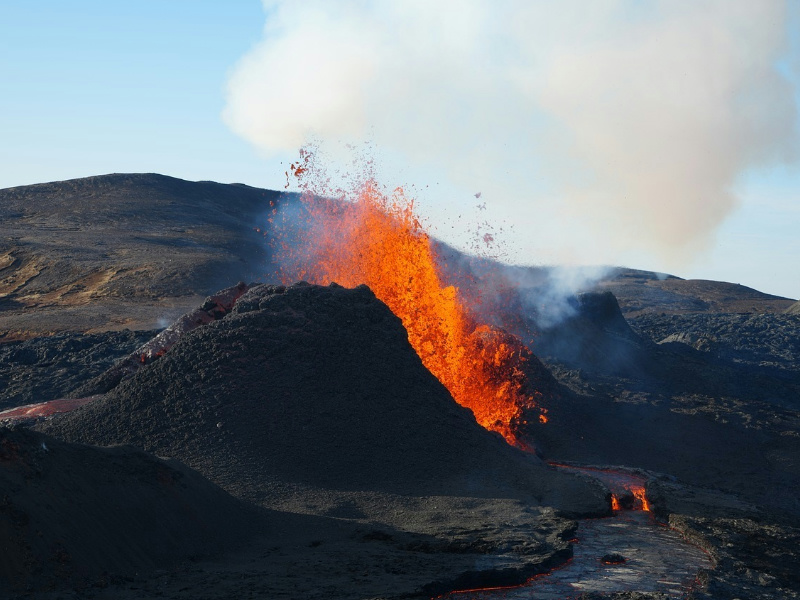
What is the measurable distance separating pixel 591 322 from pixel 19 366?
23771 mm

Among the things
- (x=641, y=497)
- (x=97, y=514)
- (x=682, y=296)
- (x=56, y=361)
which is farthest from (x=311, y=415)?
(x=682, y=296)

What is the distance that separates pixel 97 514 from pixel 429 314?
46.4 feet

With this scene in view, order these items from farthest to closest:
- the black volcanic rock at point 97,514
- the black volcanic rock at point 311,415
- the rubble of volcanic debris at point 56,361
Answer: the rubble of volcanic debris at point 56,361
the black volcanic rock at point 311,415
the black volcanic rock at point 97,514

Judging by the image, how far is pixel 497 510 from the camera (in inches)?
623

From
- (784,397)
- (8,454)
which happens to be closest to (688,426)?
(784,397)

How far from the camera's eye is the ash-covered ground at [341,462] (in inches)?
474

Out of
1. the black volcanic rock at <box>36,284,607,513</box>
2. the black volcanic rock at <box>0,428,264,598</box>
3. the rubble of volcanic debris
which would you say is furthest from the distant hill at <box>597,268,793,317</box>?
the black volcanic rock at <box>0,428,264,598</box>

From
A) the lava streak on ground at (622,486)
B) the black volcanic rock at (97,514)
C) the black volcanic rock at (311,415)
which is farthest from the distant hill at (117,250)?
the black volcanic rock at (97,514)

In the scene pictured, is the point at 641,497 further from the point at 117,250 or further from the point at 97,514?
the point at 117,250

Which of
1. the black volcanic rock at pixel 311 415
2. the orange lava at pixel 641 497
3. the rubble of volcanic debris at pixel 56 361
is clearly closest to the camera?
the black volcanic rock at pixel 311 415

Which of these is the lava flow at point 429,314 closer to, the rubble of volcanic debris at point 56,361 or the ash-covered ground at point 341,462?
the ash-covered ground at point 341,462

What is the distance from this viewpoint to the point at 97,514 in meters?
12.3

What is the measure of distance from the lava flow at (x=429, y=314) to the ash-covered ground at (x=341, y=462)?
1.33 m

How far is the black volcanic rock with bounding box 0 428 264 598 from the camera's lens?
11.0m
